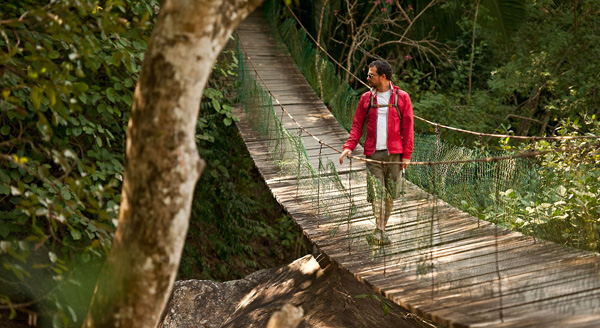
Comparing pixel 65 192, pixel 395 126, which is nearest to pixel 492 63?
pixel 395 126

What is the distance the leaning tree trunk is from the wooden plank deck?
3.84 feet

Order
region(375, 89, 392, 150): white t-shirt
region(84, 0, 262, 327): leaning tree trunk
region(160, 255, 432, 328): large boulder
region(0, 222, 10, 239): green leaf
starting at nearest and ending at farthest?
1. region(84, 0, 262, 327): leaning tree trunk
2. region(375, 89, 392, 150): white t-shirt
3. region(0, 222, 10, 239): green leaf
4. region(160, 255, 432, 328): large boulder

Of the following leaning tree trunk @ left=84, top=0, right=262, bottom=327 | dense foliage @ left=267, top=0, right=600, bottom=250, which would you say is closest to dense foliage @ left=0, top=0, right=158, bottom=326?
leaning tree trunk @ left=84, top=0, right=262, bottom=327

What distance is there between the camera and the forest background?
3662mm

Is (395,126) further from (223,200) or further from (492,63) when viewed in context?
(492,63)

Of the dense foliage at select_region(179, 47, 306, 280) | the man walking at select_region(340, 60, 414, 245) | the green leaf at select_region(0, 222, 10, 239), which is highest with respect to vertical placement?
the man walking at select_region(340, 60, 414, 245)

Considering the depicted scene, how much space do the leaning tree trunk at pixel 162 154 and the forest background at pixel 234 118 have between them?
1.46ft

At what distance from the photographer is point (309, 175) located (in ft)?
13.9

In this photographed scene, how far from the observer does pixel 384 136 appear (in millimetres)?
3393

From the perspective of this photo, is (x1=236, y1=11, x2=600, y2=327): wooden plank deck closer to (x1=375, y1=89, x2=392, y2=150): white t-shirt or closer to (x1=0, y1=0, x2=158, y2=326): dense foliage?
(x1=375, y1=89, x2=392, y2=150): white t-shirt

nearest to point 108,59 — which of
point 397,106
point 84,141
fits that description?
point 84,141

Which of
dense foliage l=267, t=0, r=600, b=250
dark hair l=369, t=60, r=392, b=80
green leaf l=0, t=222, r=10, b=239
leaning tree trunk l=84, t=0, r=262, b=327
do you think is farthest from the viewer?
dense foliage l=267, t=0, r=600, b=250

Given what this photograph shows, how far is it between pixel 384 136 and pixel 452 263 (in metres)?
0.78

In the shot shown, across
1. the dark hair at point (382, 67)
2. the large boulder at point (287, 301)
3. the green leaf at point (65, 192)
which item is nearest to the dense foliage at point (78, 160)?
the green leaf at point (65, 192)
